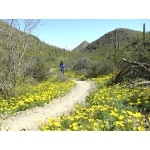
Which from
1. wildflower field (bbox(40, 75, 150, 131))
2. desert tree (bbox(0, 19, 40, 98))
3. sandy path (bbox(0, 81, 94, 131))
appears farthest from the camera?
desert tree (bbox(0, 19, 40, 98))

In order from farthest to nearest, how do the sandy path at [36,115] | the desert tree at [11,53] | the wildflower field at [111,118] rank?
the desert tree at [11,53], the sandy path at [36,115], the wildflower field at [111,118]

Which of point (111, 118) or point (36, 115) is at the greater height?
point (111, 118)

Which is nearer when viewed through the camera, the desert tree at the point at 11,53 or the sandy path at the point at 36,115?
the sandy path at the point at 36,115

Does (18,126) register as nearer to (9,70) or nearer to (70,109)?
(70,109)

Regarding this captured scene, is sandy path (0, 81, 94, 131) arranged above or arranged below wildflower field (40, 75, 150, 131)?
below

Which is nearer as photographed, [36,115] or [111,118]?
[111,118]

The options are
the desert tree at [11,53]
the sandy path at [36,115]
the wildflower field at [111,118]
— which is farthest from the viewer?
the desert tree at [11,53]

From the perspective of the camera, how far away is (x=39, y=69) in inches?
924

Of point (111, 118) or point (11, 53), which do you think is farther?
point (11, 53)

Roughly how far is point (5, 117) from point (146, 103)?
432 centimetres

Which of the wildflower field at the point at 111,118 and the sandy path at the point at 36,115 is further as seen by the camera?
the sandy path at the point at 36,115

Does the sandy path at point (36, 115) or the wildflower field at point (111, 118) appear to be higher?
the wildflower field at point (111, 118)
